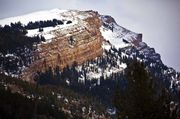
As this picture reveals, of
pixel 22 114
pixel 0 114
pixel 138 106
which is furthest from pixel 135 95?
pixel 22 114

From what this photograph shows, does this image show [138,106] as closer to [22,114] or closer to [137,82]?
[137,82]

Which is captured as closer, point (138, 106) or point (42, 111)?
point (138, 106)

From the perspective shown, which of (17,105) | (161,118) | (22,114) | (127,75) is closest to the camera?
(161,118)

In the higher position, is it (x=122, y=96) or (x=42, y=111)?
(x=122, y=96)

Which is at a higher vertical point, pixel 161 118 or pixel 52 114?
pixel 161 118

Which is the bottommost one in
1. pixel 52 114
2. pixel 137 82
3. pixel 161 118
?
pixel 52 114

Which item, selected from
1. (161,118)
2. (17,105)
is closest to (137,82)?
(161,118)

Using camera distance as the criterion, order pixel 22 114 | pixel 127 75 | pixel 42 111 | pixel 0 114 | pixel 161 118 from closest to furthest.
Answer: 1. pixel 161 118
2. pixel 127 75
3. pixel 0 114
4. pixel 22 114
5. pixel 42 111

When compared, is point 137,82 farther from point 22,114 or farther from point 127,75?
point 22,114

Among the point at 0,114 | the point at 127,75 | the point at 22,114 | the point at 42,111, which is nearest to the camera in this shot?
the point at 127,75
